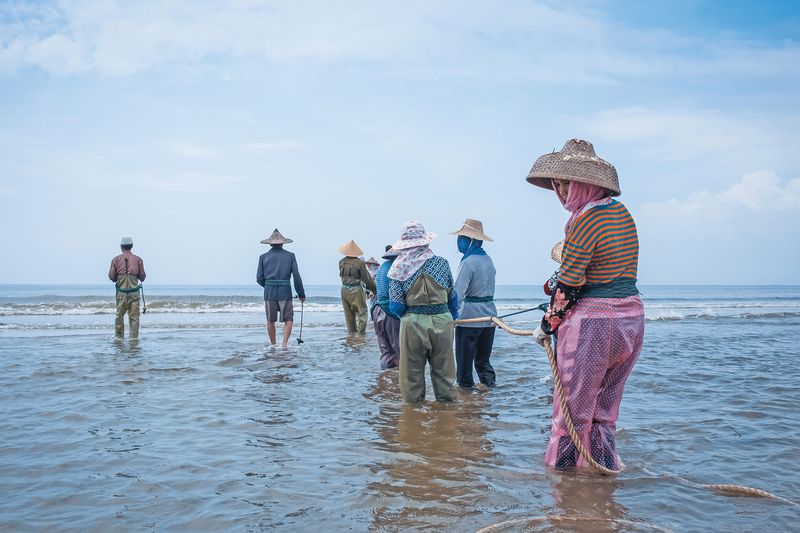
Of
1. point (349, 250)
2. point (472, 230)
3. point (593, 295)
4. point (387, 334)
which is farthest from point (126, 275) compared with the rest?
point (593, 295)

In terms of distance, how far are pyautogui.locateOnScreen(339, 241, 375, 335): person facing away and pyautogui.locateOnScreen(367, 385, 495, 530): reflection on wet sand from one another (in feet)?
22.8

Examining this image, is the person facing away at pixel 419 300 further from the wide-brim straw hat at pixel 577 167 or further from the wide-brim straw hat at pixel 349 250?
the wide-brim straw hat at pixel 349 250

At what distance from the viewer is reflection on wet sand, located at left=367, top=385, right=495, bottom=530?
3.56 metres

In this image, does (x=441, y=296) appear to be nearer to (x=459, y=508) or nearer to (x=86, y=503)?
(x=459, y=508)

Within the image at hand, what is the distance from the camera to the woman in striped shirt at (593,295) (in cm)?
367

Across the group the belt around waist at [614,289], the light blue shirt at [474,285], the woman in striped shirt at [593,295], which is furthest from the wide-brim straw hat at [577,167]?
the light blue shirt at [474,285]

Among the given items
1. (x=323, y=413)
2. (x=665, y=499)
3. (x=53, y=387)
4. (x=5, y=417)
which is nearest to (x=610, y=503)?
(x=665, y=499)

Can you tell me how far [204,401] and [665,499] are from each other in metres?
4.99

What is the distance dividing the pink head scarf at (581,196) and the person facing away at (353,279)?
923cm

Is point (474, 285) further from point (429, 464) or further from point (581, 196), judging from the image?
point (581, 196)

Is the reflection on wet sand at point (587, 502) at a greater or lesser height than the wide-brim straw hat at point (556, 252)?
lesser

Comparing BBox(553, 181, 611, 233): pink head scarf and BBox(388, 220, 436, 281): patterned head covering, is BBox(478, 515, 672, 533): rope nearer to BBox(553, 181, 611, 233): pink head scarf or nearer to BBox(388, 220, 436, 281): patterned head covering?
BBox(553, 181, 611, 233): pink head scarf

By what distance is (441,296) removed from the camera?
20.8ft

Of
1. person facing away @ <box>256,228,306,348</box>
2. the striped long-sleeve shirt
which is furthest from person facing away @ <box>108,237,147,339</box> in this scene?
the striped long-sleeve shirt
